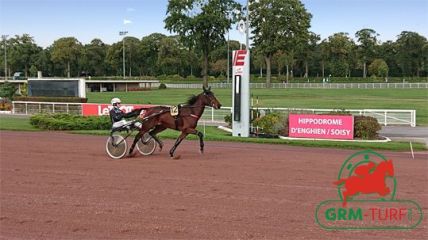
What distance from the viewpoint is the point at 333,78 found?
109 m

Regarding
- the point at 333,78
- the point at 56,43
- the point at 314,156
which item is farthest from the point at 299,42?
the point at 314,156

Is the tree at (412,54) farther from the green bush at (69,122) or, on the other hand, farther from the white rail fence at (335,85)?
the green bush at (69,122)

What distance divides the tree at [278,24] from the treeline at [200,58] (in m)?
19.5

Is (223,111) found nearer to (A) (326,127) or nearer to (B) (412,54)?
(A) (326,127)

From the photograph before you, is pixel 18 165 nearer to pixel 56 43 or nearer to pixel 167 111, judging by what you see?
pixel 167 111

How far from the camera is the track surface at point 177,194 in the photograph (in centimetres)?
643

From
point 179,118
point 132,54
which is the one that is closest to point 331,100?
point 179,118

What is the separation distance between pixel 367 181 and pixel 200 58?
119m

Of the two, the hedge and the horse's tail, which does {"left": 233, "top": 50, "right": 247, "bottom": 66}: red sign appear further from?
the hedge

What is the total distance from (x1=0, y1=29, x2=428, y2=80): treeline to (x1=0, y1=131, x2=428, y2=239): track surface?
327 feet

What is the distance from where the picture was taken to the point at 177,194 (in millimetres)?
8547

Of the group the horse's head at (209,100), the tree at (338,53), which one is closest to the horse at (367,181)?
the horse's head at (209,100)

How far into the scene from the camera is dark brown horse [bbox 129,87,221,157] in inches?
501

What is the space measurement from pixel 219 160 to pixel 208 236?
6511 mm
